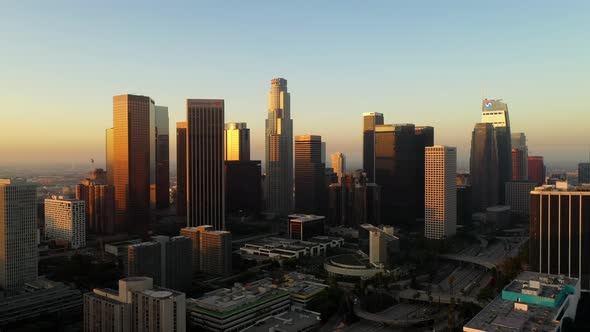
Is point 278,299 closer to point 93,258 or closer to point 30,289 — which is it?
point 30,289

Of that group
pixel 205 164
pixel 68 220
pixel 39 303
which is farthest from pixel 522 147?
pixel 39 303

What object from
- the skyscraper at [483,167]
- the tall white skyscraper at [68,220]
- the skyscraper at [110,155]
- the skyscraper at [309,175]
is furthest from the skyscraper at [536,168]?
the tall white skyscraper at [68,220]

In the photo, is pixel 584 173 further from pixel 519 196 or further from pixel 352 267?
pixel 352 267

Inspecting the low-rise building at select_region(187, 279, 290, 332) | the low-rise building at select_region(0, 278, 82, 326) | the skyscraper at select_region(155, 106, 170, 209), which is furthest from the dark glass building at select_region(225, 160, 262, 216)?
the low-rise building at select_region(0, 278, 82, 326)

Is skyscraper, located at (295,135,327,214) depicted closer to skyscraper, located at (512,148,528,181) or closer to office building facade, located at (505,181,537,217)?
office building facade, located at (505,181,537,217)

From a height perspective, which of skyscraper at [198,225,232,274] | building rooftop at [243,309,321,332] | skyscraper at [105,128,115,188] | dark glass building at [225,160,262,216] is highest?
skyscraper at [105,128,115,188]

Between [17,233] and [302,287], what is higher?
[17,233]
